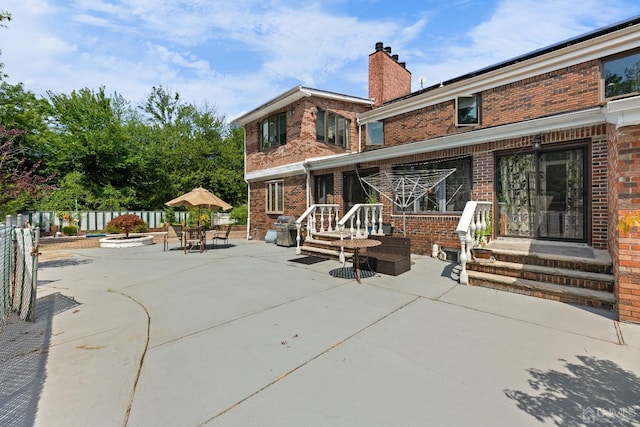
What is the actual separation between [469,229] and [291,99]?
9.69 meters

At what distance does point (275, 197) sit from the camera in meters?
14.0

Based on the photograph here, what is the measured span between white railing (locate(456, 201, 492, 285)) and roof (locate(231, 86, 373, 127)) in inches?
328

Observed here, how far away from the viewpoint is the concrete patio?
7.25 feet

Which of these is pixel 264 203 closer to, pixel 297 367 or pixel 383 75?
pixel 383 75

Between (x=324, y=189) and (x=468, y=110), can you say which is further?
(x=324, y=189)

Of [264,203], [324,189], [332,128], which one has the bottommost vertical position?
[264,203]

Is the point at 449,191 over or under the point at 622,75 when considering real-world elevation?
under

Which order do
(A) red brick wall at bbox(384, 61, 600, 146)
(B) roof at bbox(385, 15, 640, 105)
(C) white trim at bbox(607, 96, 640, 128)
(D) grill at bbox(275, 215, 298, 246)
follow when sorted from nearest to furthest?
(C) white trim at bbox(607, 96, 640, 128) → (B) roof at bbox(385, 15, 640, 105) → (A) red brick wall at bbox(384, 61, 600, 146) → (D) grill at bbox(275, 215, 298, 246)

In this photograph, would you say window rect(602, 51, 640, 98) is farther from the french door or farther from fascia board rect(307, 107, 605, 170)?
fascia board rect(307, 107, 605, 170)

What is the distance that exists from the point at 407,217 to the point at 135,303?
24.5 feet

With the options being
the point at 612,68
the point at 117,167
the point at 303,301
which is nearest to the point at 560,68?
the point at 612,68

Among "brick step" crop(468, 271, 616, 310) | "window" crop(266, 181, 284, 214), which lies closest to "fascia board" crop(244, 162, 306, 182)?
"window" crop(266, 181, 284, 214)

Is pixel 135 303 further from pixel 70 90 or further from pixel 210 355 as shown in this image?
pixel 70 90

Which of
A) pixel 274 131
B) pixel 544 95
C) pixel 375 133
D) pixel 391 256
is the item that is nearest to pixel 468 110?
pixel 544 95
